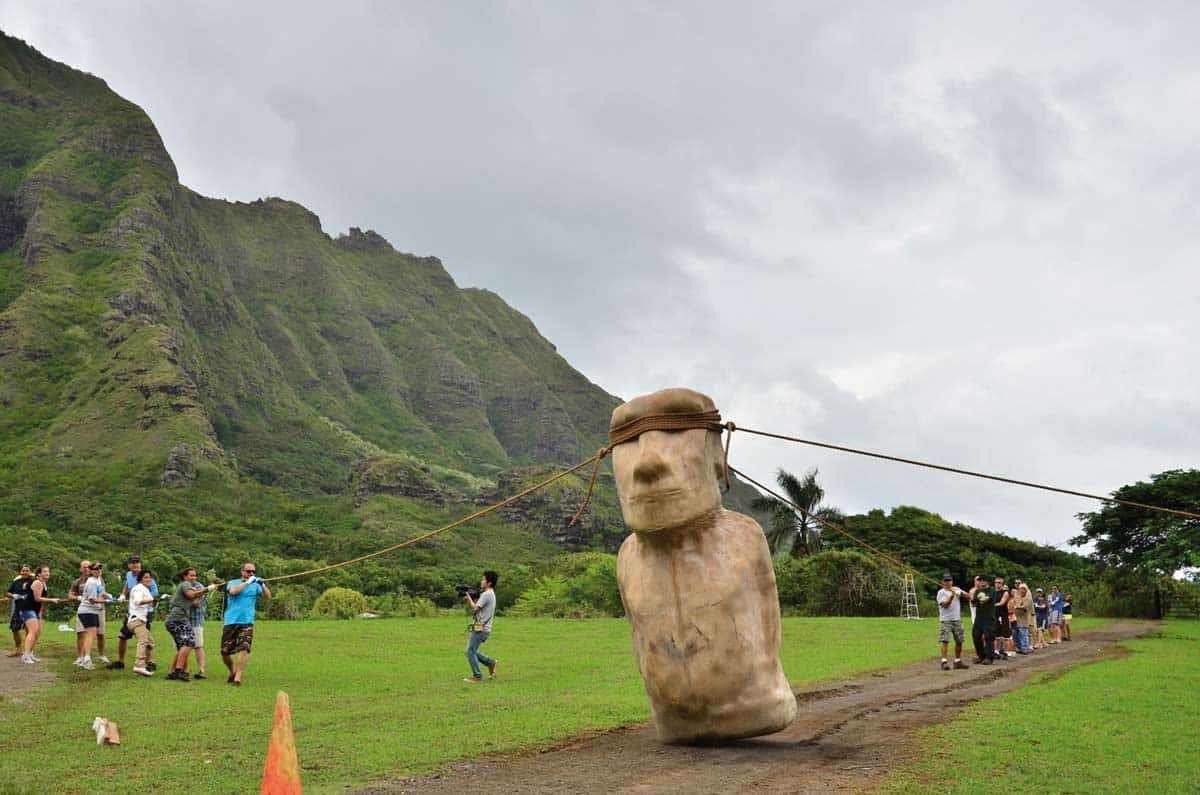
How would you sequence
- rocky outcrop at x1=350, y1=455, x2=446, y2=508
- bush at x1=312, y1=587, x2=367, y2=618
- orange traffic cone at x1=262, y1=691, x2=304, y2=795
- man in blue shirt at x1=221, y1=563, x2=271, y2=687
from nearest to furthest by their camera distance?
1. orange traffic cone at x1=262, y1=691, x2=304, y2=795
2. man in blue shirt at x1=221, y1=563, x2=271, y2=687
3. bush at x1=312, y1=587, x2=367, y2=618
4. rocky outcrop at x1=350, y1=455, x2=446, y2=508

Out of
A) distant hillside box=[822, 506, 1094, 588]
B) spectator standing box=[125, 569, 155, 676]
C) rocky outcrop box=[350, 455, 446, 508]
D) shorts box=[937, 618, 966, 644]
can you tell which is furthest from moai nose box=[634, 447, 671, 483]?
rocky outcrop box=[350, 455, 446, 508]

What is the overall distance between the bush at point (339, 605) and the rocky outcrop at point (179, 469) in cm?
3821

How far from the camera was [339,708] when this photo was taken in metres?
12.6

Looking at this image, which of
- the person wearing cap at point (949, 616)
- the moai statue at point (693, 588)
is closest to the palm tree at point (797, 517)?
the person wearing cap at point (949, 616)

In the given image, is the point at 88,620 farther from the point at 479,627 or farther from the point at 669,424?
the point at 669,424

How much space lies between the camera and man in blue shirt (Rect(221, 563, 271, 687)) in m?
14.7

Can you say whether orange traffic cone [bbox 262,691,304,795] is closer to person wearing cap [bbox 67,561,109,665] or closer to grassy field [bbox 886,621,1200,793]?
grassy field [bbox 886,621,1200,793]

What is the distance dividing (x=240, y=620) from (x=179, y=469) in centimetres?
6743

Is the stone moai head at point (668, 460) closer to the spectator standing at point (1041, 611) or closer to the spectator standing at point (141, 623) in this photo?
the spectator standing at point (141, 623)

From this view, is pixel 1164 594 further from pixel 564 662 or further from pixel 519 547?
pixel 519 547

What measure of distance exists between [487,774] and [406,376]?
162 m

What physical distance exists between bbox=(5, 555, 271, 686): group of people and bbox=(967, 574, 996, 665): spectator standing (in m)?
13.6

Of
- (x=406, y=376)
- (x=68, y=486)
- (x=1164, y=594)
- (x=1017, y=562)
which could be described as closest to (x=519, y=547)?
(x=68, y=486)

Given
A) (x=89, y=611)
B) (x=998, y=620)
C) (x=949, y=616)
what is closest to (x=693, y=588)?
(x=949, y=616)
